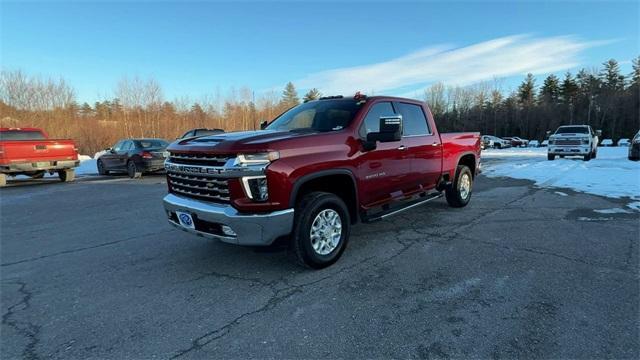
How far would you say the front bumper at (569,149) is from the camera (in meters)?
18.8

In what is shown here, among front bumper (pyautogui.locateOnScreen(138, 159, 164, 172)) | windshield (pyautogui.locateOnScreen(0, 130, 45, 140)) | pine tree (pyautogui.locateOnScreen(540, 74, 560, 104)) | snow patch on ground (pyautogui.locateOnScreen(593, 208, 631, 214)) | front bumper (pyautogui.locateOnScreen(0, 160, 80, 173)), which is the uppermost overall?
pine tree (pyautogui.locateOnScreen(540, 74, 560, 104))

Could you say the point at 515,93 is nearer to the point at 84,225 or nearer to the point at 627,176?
the point at 627,176

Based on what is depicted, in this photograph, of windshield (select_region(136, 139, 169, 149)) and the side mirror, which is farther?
windshield (select_region(136, 139, 169, 149))

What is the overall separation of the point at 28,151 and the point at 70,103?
31930 millimetres

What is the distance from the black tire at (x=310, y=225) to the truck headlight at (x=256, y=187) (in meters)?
0.47

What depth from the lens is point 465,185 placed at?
755cm

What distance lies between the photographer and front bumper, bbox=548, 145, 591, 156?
1884 cm

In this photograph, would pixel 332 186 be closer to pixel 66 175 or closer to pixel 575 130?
pixel 66 175

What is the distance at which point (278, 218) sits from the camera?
3.76 metres

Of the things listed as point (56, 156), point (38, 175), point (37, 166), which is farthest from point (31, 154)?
point (38, 175)

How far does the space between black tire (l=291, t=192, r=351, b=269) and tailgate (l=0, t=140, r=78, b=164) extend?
12.4 metres

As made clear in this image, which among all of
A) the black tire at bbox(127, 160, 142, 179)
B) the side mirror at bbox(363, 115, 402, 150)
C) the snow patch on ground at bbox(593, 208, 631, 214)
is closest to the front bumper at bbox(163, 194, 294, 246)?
the side mirror at bbox(363, 115, 402, 150)

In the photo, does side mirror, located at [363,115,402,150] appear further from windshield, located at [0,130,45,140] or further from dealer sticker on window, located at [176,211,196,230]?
windshield, located at [0,130,45,140]

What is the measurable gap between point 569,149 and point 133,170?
20779 millimetres
